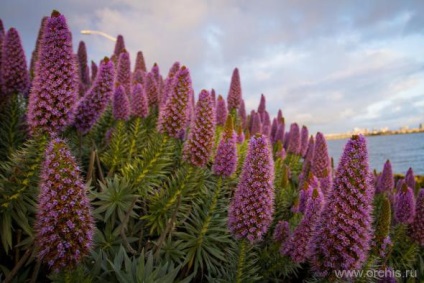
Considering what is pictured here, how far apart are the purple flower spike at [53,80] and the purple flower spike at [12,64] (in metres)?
1.60

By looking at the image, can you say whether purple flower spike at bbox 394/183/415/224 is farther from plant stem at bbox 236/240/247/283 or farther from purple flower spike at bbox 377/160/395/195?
plant stem at bbox 236/240/247/283

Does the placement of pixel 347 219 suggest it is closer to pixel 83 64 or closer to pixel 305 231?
pixel 305 231

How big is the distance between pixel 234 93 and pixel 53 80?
23.0ft

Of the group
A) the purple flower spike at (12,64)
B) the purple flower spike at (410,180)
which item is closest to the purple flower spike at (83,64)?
the purple flower spike at (12,64)

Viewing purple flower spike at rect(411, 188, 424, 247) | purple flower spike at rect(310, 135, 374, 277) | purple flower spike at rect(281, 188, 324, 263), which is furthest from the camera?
purple flower spike at rect(411, 188, 424, 247)

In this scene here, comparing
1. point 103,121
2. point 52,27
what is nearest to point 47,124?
point 52,27

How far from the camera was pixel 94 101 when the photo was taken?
4.44 metres

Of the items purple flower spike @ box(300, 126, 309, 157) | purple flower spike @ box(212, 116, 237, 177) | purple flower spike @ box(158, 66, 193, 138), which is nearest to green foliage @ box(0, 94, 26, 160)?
purple flower spike @ box(158, 66, 193, 138)

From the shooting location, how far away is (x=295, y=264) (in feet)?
13.6

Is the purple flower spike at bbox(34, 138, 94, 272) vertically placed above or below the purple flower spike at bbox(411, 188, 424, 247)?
above

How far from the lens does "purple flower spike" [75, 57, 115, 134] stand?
14.3 feet

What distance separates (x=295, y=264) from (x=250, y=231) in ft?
4.64

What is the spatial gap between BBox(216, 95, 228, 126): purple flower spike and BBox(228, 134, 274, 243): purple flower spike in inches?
185

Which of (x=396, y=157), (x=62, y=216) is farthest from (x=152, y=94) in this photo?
(x=396, y=157)
